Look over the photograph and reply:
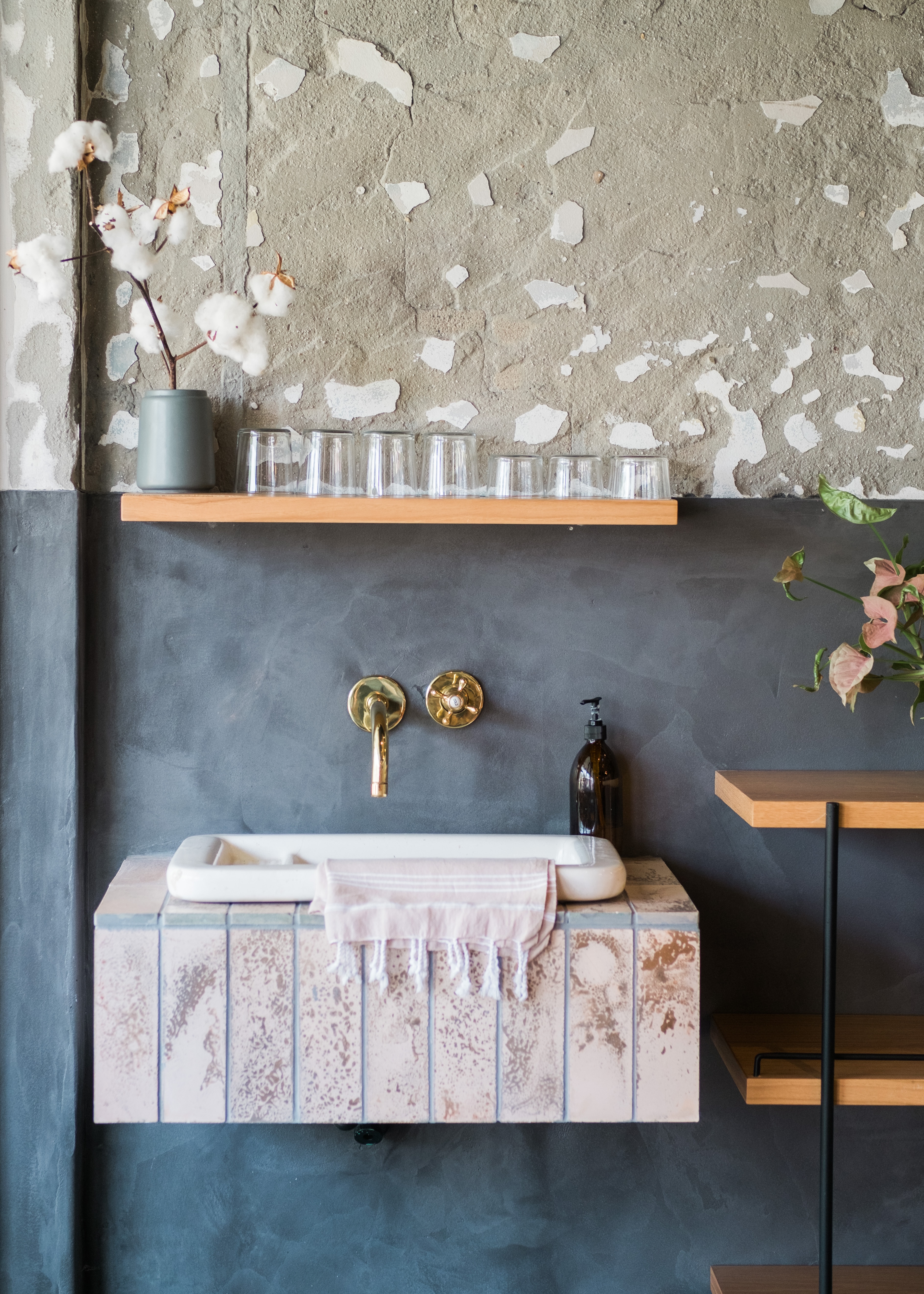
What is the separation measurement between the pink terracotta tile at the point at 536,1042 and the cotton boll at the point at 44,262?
3.94 ft

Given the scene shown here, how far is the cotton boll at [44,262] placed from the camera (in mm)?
1576

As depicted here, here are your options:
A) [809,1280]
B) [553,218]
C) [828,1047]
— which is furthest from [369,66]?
[809,1280]

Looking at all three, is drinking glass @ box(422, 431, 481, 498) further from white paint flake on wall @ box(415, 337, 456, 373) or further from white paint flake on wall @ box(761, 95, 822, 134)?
white paint flake on wall @ box(761, 95, 822, 134)

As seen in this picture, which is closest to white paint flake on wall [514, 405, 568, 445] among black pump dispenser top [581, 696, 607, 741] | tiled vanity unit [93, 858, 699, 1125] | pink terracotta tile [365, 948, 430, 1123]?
black pump dispenser top [581, 696, 607, 741]

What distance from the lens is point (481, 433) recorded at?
1856 mm

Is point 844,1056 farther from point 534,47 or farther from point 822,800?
point 534,47

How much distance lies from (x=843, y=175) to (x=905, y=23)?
0.90ft

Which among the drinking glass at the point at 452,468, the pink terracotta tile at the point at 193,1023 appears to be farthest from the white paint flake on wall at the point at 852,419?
the pink terracotta tile at the point at 193,1023

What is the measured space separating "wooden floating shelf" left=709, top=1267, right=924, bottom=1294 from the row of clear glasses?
4.43 ft

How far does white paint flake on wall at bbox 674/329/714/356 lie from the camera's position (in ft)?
6.07

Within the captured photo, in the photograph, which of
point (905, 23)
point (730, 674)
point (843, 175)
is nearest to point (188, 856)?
point (730, 674)

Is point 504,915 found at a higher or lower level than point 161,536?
lower

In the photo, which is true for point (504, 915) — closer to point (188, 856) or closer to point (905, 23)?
point (188, 856)

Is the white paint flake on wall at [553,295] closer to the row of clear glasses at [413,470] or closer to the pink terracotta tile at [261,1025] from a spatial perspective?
the row of clear glasses at [413,470]
